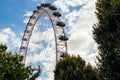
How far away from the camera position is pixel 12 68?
1271 inches

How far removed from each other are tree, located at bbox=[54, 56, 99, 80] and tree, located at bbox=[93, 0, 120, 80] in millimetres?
15286

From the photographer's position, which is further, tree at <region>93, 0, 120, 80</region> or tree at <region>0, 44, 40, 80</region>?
tree at <region>0, 44, 40, 80</region>

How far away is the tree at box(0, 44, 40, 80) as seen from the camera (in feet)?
103

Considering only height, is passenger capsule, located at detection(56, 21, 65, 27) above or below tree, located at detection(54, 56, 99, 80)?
above

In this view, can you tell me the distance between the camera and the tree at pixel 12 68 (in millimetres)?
31312

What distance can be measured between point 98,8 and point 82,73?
1600cm

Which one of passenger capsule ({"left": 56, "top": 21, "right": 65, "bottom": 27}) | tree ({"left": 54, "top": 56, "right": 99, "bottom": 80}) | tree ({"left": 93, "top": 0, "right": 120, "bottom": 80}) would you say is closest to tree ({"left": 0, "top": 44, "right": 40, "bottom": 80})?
tree ({"left": 93, "top": 0, "right": 120, "bottom": 80})

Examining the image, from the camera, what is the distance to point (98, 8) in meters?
32.4

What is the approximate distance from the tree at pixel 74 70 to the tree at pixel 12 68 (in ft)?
38.3

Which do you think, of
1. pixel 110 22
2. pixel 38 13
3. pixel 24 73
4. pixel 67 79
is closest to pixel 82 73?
pixel 67 79

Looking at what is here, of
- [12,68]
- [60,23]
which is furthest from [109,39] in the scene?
[60,23]

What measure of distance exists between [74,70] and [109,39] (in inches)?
710

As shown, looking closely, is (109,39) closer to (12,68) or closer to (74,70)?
(12,68)

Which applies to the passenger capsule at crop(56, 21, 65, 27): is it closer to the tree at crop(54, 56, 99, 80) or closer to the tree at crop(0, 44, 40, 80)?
the tree at crop(54, 56, 99, 80)
